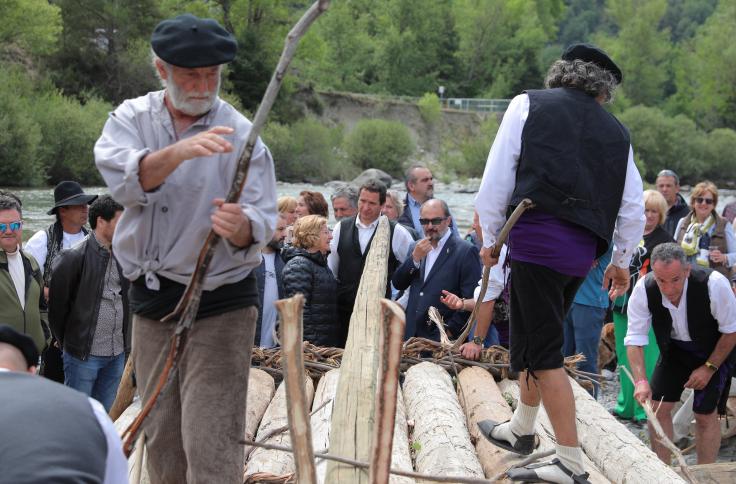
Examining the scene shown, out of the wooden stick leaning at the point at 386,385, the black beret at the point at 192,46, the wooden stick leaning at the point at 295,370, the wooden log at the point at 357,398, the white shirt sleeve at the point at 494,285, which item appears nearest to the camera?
the wooden stick leaning at the point at 386,385

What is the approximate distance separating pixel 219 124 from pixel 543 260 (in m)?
1.66

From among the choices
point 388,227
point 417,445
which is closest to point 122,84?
point 388,227

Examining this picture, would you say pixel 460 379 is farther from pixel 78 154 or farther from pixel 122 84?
pixel 122 84

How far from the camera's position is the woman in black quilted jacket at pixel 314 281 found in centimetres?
714

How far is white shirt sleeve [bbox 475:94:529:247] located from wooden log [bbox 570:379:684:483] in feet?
5.18

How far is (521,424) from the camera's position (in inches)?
180

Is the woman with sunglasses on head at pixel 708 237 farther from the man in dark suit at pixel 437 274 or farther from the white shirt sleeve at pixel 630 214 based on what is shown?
the white shirt sleeve at pixel 630 214

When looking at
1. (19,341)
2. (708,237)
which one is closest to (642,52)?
(708,237)

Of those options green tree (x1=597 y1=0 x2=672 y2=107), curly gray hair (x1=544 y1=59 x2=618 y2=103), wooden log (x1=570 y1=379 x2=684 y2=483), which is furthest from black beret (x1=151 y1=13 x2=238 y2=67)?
green tree (x1=597 y1=0 x2=672 y2=107)

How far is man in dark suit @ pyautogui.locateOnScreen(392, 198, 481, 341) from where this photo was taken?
736 centimetres

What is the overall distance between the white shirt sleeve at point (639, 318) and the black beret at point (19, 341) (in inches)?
205


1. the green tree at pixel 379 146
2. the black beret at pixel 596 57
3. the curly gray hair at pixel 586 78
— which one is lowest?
the green tree at pixel 379 146

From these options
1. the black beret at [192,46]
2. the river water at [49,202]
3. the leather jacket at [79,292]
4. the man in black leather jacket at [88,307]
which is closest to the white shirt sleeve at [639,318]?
the man in black leather jacket at [88,307]

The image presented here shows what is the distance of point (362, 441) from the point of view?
3498 millimetres
